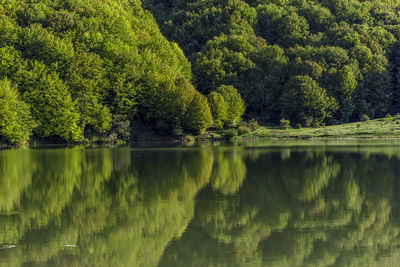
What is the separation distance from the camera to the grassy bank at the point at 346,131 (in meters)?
83.9

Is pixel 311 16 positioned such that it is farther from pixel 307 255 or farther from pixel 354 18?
pixel 307 255

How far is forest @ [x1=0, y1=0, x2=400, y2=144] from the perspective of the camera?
78438 millimetres

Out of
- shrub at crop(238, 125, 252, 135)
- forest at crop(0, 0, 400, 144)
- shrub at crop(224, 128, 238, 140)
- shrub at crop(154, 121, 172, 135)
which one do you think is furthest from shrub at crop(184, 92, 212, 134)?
shrub at crop(238, 125, 252, 135)

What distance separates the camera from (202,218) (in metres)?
17.8

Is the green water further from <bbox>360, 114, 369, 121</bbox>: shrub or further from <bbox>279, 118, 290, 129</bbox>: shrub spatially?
<bbox>360, 114, 369, 121</bbox>: shrub

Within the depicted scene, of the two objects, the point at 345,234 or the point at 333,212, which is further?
the point at 333,212

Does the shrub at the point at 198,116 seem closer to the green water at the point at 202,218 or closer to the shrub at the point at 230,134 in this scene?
the shrub at the point at 230,134

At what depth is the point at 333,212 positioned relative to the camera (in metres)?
18.5

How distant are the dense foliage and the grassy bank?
808 centimetres

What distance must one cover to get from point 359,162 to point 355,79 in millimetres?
75940

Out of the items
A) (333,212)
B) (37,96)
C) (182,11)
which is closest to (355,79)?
(182,11)

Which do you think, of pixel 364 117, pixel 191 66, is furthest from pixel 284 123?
pixel 191 66

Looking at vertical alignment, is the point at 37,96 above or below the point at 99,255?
above

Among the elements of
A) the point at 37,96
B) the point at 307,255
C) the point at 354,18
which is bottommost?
the point at 307,255
